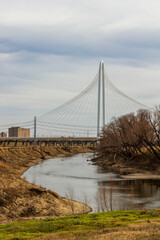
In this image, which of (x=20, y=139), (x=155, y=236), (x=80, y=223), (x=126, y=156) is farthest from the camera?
(x=20, y=139)

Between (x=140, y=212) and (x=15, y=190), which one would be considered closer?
(x=140, y=212)

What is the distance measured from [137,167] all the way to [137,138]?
6025mm

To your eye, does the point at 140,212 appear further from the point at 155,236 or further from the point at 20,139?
the point at 20,139

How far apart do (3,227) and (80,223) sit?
3.98 m

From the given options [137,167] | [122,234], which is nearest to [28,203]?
[122,234]

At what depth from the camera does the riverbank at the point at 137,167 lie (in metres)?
53.6

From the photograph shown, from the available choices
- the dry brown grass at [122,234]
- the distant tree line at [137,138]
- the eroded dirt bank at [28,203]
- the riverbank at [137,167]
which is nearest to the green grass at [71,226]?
the dry brown grass at [122,234]

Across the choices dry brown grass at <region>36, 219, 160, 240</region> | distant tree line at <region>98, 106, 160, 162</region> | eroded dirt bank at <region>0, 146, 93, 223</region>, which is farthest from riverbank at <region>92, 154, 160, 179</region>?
dry brown grass at <region>36, 219, 160, 240</region>

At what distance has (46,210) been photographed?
2545cm

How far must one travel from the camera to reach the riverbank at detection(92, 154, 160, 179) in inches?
2109

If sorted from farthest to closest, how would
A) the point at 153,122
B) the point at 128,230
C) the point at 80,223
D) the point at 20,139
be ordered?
1. the point at 20,139
2. the point at 153,122
3. the point at 80,223
4. the point at 128,230

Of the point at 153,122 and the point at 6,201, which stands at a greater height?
the point at 153,122

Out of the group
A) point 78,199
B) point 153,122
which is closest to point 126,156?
point 153,122

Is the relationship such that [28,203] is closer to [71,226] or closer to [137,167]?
[71,226]
